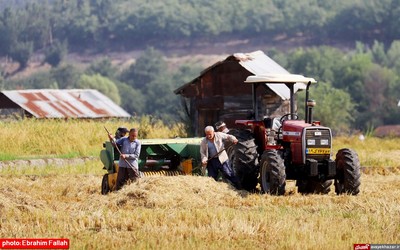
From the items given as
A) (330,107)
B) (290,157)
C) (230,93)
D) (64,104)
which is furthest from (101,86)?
(290,157)

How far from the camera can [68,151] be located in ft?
120

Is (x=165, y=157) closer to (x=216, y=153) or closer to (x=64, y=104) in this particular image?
(x=216, y=153)

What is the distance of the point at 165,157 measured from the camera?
77.7ft

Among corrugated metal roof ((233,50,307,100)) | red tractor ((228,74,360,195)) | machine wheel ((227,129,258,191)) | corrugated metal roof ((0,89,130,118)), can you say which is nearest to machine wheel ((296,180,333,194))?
red tractor ((228,74,360,195))

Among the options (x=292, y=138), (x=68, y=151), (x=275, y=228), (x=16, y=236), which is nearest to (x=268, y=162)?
(x=292, y=138)

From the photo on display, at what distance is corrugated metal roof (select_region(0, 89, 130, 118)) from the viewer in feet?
182

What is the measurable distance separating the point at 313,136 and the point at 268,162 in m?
1.13

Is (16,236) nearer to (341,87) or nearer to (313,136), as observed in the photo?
(313,136)

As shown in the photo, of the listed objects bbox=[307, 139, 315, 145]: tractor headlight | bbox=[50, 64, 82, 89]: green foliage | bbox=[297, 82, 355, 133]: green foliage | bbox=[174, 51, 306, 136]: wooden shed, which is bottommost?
bbox=[297, 82, 355, 133]: green foliage

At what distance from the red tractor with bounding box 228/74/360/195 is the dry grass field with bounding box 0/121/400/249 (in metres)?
0.47

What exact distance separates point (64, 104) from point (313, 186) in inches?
1441

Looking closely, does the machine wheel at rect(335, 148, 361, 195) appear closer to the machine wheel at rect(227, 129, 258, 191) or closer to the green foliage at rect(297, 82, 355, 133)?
the machine wheel at rect(227, 129, 258, 191)

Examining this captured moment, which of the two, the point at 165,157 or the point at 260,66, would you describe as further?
the point at 260,66

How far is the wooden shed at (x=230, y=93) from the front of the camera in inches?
1628
